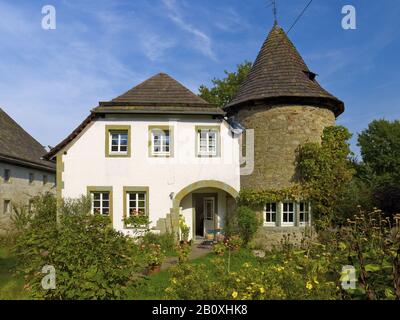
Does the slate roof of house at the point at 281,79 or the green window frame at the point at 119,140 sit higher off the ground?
the slate roof of house at the point at 281,79

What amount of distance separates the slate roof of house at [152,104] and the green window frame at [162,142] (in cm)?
73

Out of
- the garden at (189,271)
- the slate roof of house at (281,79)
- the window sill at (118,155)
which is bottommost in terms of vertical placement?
the garden at (189,271)

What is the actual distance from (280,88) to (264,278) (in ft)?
32.5

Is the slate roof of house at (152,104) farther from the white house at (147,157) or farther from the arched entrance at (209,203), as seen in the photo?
the arched entrance at (209,203)

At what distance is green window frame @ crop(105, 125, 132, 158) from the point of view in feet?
42.0

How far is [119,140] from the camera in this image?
1302 cm

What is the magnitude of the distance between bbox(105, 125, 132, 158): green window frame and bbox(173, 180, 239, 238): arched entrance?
3.18 metres

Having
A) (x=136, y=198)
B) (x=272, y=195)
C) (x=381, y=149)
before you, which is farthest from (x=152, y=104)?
(x=381, y=149)

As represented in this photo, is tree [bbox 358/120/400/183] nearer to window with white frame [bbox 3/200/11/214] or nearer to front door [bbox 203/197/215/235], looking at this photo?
front door [bbox 203/197/215/235]

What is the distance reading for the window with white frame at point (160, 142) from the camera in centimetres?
1299

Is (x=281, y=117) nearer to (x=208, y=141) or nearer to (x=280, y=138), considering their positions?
(x=280, y=138)

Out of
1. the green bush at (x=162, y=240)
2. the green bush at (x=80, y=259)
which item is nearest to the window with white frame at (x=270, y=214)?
the green bush at (x=162, y=240)

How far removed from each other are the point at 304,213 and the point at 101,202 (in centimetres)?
876
